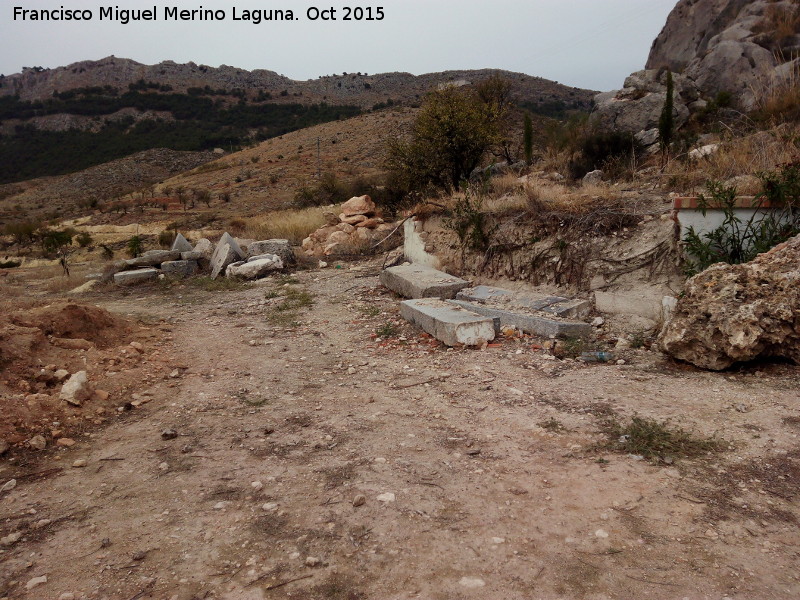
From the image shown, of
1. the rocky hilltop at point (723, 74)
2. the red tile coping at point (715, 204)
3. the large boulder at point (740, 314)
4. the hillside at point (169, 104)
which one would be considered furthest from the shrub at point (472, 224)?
the hillside at point (169, 104)

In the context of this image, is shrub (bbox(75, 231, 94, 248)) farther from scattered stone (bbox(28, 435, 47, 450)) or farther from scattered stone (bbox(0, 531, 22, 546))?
scattered stone (bbox(0, 531, 22, 546))

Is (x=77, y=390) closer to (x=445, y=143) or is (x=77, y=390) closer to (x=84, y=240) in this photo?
(x=445, y=143)

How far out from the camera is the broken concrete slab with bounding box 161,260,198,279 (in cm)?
1178

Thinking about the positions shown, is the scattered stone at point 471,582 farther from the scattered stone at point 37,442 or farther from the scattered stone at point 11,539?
the scattered stone at point 37,442

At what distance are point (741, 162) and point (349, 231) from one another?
9341 millimetres

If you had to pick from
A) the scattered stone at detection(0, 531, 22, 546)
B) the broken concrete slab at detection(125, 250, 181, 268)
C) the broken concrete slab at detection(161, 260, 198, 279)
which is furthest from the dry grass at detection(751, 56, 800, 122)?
the broken concrete slab at detection(125, 250, 181, 268)

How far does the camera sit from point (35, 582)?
2264mm

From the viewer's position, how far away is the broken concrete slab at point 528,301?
5.90m

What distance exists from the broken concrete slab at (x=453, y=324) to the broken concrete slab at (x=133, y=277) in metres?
7.37

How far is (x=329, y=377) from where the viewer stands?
4988 millimetres

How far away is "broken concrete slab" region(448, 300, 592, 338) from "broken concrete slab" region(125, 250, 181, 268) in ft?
29.4

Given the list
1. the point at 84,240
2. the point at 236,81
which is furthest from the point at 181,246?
the point at 236,81

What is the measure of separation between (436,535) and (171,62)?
322 ft

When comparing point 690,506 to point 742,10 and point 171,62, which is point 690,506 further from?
point 171,62
